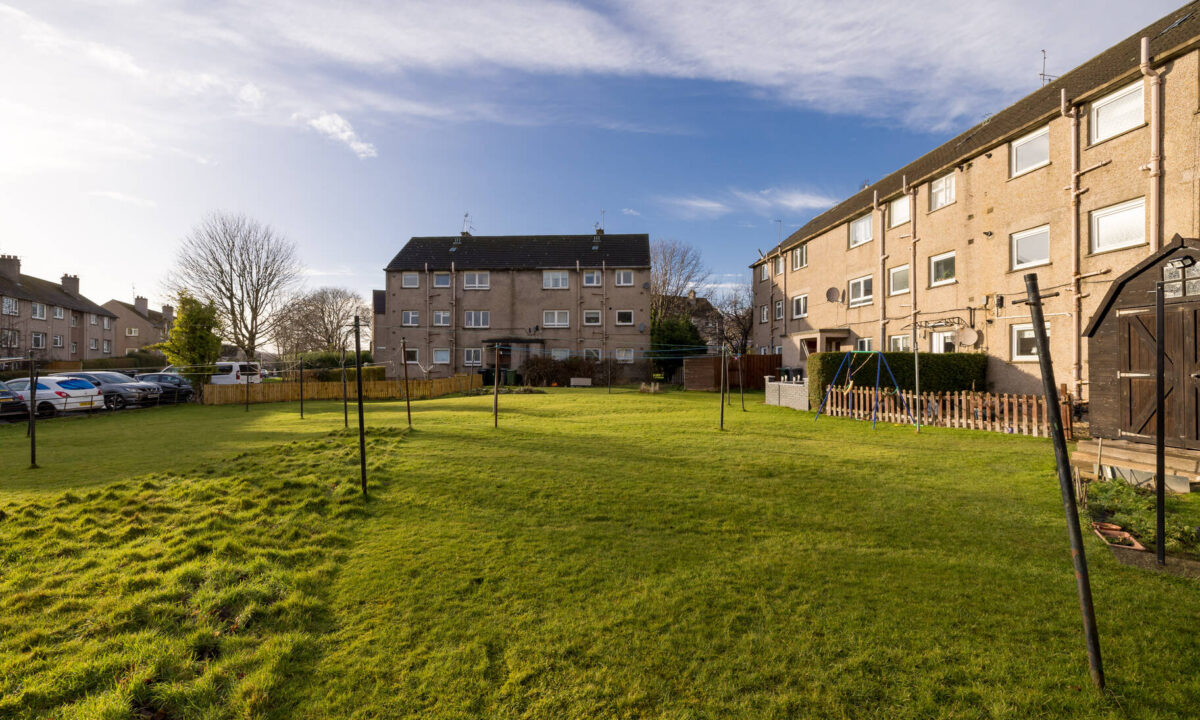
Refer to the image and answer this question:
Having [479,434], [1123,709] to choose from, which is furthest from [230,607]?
[479,434]

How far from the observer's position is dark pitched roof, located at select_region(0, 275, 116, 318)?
142 ft

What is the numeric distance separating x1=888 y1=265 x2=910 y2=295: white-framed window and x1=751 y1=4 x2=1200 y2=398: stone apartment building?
6 centimetres

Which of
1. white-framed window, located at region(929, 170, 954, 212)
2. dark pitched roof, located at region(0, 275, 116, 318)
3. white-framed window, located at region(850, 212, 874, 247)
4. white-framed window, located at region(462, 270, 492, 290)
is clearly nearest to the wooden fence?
white-framed window, located at region(462, 270, 492, 290)

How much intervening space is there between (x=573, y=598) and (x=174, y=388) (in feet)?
103

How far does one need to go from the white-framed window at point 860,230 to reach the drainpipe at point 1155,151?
1121 centimetres

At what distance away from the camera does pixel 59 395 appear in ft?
66.0

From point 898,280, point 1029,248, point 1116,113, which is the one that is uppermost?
point 1116,113

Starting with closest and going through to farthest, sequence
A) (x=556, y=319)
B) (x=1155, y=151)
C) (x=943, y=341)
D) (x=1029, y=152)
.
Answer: (x=1155, y=151) → (x=1029, y=152) → (x=943, y=341) → (x=556, y=319)

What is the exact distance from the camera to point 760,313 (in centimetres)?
3719

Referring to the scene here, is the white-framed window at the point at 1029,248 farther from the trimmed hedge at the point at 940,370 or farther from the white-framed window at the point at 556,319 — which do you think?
the white-framed window at the point at 556,319

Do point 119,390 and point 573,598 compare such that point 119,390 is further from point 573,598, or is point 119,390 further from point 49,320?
point 49,320

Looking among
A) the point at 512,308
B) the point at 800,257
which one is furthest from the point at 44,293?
the point at 800,257

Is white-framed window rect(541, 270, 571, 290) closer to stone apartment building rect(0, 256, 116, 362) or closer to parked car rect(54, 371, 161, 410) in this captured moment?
parked car rect(54, 371, 161, 410)

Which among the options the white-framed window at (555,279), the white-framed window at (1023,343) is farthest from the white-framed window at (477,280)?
the white-framed window at (1023,343)
